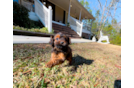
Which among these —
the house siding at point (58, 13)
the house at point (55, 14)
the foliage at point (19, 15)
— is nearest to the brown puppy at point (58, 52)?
the house at point (55, 14)

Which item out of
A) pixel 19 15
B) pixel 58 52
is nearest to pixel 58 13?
pixel 19 15

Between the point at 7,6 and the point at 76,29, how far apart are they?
12.1 meters

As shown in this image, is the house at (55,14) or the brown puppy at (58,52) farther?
the house at (55,14)

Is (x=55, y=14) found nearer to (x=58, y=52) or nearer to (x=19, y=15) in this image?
(x=19, y=15)

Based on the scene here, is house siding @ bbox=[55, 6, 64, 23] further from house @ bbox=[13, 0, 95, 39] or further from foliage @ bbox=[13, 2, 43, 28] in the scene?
foliage @ bbox=[13, 2, 43, 28]

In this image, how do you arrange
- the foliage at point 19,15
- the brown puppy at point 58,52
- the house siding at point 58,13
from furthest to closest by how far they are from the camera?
the house siding at point 58,13 → the foliage at point 19,15 → the brown puppy at point 58,52

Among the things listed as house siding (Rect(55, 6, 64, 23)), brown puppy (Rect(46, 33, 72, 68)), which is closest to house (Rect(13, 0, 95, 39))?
house siding (Rect(55, 6, 64, 23))

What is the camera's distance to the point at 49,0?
34.7 ft

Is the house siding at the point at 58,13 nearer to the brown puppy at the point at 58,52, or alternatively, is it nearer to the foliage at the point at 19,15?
the foliage at the point at 19,15

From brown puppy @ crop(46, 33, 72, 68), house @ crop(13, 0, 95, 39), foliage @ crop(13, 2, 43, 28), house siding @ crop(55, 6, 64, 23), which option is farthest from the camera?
house siding @ crop(55, 6, 64, 23)

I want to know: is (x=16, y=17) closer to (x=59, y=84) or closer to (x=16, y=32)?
(x=16, y=32)

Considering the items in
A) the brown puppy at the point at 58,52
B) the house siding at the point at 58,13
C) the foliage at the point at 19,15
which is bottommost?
the brown puppy at the point at 58,52

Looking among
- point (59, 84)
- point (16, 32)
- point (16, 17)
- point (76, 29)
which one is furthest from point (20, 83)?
point (76, 29)

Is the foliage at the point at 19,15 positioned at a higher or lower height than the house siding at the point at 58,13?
lower
